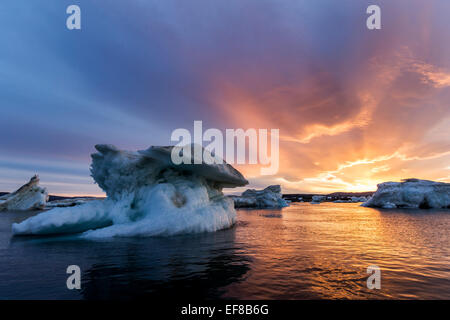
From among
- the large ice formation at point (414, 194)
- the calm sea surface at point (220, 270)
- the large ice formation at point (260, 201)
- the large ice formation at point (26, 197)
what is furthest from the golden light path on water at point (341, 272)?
the large ice formation at point (26, 197)

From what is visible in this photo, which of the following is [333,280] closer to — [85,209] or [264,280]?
[264,280]

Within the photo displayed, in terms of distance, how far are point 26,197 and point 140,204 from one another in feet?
177

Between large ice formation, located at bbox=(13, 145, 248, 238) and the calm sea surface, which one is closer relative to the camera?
the calm sea surface

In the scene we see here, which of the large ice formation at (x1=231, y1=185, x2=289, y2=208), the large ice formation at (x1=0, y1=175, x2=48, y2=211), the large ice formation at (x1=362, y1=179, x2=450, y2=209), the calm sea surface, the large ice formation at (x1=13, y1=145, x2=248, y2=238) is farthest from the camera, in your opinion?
the large ice formation at (x1=231, y1=185, x2=289, y2=208)

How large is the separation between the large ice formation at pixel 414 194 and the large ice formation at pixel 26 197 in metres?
82.2

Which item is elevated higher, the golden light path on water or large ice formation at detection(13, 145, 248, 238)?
large ice formation at detection(13, 145, 248, 238)

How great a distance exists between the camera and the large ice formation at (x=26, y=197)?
49919 millimetres

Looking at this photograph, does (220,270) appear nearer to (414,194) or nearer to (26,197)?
(414,194)

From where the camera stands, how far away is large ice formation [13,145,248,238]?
13.0 meters

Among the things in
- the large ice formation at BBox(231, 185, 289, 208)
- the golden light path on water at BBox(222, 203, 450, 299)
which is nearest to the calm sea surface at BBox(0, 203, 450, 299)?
the golden light path on water at BBox(222, 203, 450, 299)

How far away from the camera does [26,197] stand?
51.6m

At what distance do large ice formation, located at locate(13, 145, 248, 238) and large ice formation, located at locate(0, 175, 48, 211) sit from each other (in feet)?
163

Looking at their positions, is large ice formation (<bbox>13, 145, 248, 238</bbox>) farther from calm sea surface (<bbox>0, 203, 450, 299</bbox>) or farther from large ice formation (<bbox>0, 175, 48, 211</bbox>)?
large ice formation (<bbox>0, 175, 48, 211</bbox>)

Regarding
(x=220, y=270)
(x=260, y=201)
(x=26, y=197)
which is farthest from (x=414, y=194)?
(x=26, y=197)
